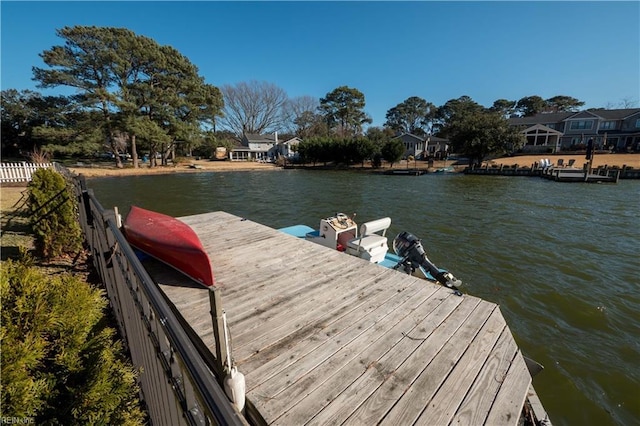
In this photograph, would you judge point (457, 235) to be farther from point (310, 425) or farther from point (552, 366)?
point (310, 425)

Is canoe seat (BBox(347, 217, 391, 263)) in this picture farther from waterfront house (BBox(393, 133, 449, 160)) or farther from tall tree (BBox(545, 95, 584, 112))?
tall tree (BBox(545, 95, 584, 112))

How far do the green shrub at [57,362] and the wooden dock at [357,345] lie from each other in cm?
74

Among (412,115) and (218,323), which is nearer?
(218,323)

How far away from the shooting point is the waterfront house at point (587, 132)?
4103 cm

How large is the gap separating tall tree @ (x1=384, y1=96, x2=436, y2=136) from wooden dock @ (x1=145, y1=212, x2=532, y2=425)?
67967 mm

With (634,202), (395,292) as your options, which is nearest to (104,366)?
(395,292)

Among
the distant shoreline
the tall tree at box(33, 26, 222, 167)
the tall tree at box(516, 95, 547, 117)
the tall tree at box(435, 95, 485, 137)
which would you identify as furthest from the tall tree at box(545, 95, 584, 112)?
the tall tree at box(33, 26, 222, 167)

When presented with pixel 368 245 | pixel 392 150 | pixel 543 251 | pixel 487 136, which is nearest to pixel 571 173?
pixel 487 136

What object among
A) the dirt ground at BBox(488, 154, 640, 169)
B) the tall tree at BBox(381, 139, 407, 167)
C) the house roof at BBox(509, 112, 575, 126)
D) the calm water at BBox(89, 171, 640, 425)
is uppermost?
the house roof at BBox(509, 112, 575, 126)

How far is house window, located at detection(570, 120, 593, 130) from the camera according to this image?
42.6 meters

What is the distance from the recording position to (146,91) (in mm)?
28625

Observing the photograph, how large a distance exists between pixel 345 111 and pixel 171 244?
5297 centimetres

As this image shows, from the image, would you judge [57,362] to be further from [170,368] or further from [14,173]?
[14,173]

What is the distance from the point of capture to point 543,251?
858cm
